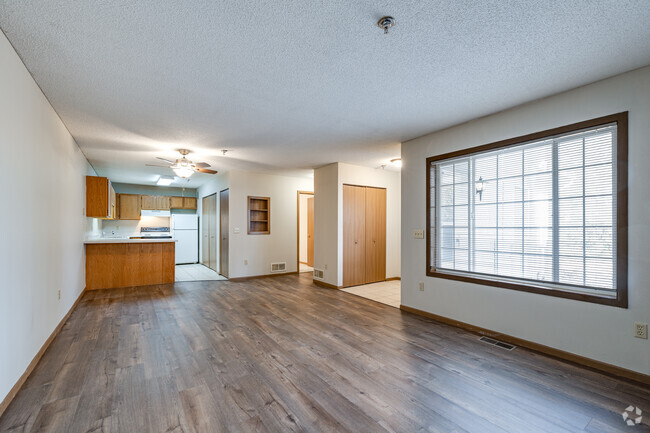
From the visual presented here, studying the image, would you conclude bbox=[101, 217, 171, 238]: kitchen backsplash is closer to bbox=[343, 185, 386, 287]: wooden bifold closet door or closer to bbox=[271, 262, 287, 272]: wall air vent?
bbox=[271, 262, 287, 272]: wall air vent

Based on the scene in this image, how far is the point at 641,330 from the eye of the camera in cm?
239

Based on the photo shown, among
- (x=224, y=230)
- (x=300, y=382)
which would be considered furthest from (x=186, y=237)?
(x=300, y=382)

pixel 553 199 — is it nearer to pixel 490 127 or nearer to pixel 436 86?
pixel 490 127

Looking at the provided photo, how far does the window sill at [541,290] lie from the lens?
8.32 feet

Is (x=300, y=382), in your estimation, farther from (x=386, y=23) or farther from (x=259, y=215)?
(x=259, y=215)

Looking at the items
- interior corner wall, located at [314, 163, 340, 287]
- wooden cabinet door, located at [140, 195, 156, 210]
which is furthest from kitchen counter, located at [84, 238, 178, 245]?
interior corner wall, located at [314, 163, 340, 287]

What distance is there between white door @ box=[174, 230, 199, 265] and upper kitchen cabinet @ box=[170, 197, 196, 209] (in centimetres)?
86

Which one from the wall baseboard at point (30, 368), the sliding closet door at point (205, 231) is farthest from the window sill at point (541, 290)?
the sliding closet door at point (205, 231)

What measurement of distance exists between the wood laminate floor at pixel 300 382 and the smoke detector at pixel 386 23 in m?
2.56

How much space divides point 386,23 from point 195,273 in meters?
7.55

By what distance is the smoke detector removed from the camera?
1812 mm

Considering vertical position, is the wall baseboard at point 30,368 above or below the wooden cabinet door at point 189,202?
below

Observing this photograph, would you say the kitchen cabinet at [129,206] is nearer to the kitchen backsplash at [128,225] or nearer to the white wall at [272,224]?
the kitchen backsplash at [128,225]

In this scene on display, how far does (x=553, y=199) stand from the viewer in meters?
2.97
